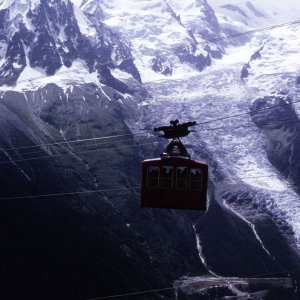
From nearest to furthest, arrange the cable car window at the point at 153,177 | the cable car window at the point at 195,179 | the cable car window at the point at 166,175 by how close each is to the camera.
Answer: the cable car window at the point at 195,179
the cable car window at the point at 166,175
the cable car window at the point at 153,177

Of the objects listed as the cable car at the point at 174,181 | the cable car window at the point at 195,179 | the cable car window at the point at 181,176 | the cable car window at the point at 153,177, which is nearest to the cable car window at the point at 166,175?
the cable car at the point at 174,181

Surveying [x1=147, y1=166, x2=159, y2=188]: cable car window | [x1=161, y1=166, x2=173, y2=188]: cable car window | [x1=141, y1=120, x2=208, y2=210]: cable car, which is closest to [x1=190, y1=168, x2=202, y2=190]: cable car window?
[x1=141, y1=120, x2=208, y2=210]: cable car

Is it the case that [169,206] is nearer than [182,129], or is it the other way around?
[182,129]

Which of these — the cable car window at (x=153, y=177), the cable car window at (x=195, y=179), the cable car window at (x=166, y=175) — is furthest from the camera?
the cable car window at (x=153, y=177)

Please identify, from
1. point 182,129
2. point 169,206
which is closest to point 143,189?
point 169,206

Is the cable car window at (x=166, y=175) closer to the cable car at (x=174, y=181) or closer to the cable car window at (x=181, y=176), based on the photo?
the cable car at (x=174, y=181)

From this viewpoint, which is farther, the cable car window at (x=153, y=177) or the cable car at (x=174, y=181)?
the cable car window at (x=153, y=177)

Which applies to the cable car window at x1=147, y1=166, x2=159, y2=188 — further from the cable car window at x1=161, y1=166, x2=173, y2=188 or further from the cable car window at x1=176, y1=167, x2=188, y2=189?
the cable car window at x1=176, y1=167, x2=188, y2=189

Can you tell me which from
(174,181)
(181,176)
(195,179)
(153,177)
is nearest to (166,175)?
(174,181)

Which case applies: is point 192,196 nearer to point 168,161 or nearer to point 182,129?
point 168,161
